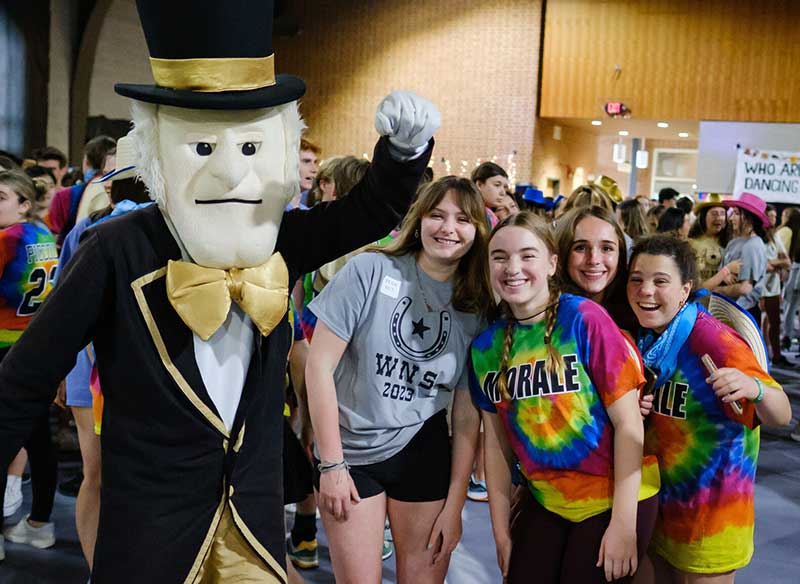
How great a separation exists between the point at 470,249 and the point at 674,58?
13.5 meters

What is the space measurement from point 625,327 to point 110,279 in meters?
1.56

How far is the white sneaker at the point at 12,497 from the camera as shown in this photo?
386 centimetres

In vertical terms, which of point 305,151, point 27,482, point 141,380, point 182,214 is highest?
point 305,151

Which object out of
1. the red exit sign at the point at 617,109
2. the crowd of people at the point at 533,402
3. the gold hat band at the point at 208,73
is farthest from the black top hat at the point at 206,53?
the red exit sign at the point at 617,109

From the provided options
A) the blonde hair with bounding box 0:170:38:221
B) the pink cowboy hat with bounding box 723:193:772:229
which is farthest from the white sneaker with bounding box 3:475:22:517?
the pink cowboy hat with bounding box 723:193:772:229

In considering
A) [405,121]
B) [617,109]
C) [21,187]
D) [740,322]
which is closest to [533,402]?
[740,322]

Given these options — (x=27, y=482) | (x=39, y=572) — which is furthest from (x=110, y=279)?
(x=27, y=482)

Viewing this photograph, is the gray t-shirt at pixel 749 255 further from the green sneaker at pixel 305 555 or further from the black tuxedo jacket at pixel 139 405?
the black tuxedo jacket at pixel 139 405

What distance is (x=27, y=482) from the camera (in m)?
4.43

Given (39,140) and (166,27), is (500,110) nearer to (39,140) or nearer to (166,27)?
(39,140)

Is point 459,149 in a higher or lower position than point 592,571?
higher

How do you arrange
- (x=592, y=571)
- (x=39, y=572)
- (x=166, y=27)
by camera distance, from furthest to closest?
(x=39, y=572) → (x=592, y=571) → (x=166, y=27)

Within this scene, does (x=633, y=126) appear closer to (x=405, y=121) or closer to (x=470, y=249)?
(x=470, y=249)

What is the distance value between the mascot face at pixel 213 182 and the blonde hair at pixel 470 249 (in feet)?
2.78
